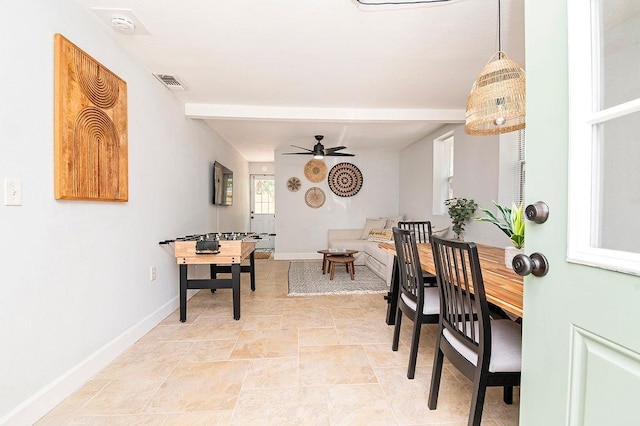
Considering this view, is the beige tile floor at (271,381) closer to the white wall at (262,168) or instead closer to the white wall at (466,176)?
the white wall at (466,176)

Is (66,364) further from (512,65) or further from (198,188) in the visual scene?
(512,65)

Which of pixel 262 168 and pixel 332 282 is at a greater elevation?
pixel 262 168

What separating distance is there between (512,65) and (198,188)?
3.57 m

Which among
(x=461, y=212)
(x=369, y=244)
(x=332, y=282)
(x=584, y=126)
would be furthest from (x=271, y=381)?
(x=369, y=244)

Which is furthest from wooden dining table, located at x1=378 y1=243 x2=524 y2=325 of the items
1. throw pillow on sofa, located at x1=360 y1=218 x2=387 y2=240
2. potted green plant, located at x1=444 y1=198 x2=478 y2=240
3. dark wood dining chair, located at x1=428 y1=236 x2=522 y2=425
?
throw pillow on sofa, located at x1=360 y1=218 x2=387 y2=240

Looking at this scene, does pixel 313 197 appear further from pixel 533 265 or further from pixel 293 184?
pixel 533 265

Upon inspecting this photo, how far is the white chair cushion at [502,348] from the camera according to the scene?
1231 mm

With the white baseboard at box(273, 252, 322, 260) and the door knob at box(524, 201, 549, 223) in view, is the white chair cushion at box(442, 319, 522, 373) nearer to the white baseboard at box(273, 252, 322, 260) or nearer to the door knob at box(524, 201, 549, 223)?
the door knob at box(524, 201, 549, 223)

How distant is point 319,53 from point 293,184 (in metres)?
4.15

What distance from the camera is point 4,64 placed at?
53.1 inches

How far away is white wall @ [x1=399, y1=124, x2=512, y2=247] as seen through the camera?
3393mm

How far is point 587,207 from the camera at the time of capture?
0.73 meters

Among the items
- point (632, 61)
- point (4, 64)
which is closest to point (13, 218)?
point (4, 64)

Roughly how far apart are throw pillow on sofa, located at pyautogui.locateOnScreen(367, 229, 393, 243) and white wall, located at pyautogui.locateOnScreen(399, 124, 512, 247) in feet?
2.32
